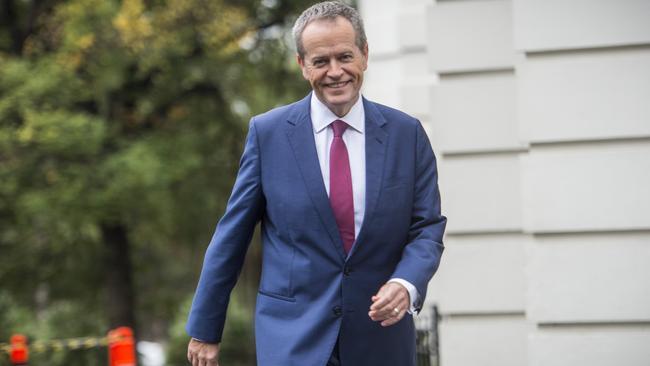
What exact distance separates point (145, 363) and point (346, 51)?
1567 centimetres

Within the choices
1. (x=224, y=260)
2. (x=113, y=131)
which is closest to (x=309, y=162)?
(x=224, y=260)

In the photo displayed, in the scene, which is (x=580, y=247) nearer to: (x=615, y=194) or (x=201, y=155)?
(x=615, y=194)

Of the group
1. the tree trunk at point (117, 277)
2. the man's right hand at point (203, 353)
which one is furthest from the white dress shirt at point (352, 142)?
the tree trunk at point (117, 277)

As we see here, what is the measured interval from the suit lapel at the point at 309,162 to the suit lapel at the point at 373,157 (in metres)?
0.10

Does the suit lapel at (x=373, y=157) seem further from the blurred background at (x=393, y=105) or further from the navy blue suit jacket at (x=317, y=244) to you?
the blurred background at (x=393, y=105)

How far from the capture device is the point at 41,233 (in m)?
18.7

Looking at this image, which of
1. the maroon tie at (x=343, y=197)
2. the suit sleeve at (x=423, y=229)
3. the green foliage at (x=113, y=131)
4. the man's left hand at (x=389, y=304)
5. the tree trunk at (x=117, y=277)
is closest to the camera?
the man's left hand at (x=389, y=304)

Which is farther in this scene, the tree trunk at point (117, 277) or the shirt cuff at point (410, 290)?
the tree trunk at point (117, 277)

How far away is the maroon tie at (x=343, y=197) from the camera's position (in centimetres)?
364

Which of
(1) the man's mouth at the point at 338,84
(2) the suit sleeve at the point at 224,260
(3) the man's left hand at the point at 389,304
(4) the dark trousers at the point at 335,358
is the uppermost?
(1) the man's mouth at the point at 338,84

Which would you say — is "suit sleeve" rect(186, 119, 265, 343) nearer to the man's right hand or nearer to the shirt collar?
the man's right hand

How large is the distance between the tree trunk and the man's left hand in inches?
640

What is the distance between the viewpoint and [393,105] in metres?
12.0

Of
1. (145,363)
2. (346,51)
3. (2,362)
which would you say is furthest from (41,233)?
(346,51)
